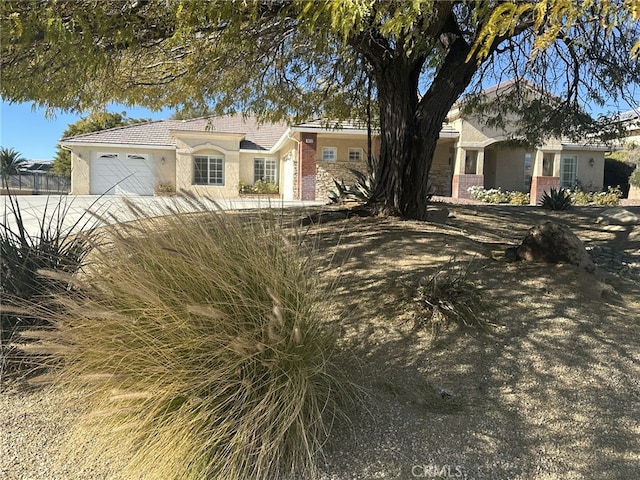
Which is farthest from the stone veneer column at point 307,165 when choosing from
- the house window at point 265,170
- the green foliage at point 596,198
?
the green foliage at point 596,198

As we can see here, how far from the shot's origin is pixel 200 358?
3012mm

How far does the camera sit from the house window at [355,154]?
22844mm

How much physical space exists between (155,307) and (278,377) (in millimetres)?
875

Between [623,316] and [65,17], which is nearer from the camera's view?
[65,17]

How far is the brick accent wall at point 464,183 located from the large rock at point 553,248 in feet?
57.9

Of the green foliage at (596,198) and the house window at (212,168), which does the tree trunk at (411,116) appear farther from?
the house window at (212,168)

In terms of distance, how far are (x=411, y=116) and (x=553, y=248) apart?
298 cm

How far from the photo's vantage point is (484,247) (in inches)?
271

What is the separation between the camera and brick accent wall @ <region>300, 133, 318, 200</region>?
2184cm

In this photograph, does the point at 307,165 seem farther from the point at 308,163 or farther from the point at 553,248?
the point at 553,248

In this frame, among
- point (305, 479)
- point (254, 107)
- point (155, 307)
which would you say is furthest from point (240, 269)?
point (254, 107)

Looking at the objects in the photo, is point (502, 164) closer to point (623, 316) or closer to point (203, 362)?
point (623, 316)

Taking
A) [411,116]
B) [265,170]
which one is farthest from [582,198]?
[411,116]

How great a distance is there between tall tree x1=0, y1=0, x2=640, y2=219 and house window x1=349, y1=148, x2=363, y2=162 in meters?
11.4
